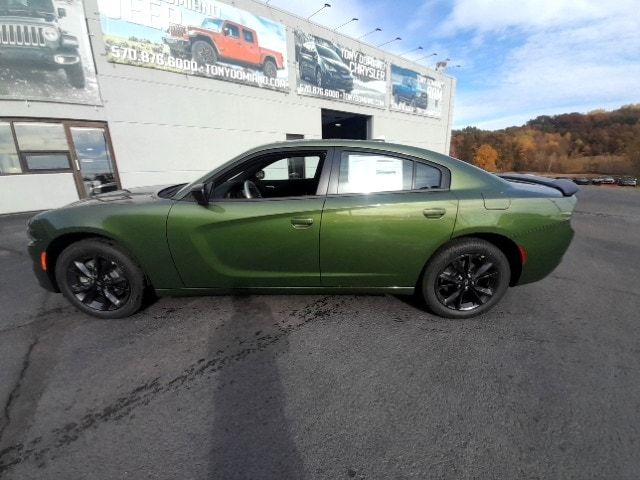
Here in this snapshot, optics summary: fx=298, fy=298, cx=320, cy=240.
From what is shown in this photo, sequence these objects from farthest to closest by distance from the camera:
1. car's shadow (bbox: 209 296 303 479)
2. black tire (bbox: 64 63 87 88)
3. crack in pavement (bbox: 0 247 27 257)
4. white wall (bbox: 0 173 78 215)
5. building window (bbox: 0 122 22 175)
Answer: black tire (bbox: 64 63 87 88) < white wall (bbox: 0 173 78 215) < building window (bbox: 0 122 22 175) < crack in pavement (bbox: 0 247 27 257) < car's shadow (bbox: 209 296 303 479)

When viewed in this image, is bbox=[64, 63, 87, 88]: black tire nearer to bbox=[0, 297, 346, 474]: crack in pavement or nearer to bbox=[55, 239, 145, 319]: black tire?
bbox=[55, 239, 145, 319]: black tire

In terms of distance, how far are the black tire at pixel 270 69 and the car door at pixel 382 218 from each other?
10.8 metres

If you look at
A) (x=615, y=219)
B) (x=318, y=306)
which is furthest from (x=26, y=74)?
(x=615, y=219)

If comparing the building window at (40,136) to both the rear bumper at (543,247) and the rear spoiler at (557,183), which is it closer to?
the rear spoiler at (557,183)

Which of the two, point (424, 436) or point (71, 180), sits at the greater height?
point (71, 180)

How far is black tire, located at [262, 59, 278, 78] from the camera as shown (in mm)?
11421

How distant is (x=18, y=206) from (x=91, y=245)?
8048 mm

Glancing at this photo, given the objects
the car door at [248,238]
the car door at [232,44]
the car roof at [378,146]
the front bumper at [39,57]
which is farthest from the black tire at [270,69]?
the car door at [248,238]

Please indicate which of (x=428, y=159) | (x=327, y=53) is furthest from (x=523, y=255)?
(x=327, y=53)

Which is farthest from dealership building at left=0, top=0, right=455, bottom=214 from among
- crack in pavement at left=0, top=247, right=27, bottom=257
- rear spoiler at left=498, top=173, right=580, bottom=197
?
rear spoiler at left=498, top=173, right=580, bottom=197

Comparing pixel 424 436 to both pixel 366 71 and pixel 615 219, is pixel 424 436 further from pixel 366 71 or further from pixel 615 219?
pixel 366 71

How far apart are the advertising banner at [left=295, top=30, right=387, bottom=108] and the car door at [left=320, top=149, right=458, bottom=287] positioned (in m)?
11.7

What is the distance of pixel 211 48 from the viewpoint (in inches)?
398

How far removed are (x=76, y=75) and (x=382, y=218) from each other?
9.93 meters
